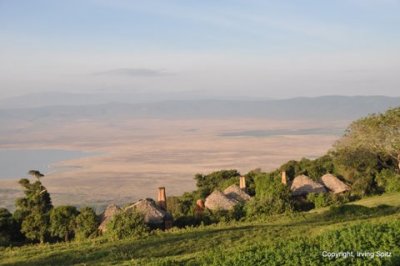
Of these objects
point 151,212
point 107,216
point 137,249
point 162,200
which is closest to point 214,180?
point 162,200

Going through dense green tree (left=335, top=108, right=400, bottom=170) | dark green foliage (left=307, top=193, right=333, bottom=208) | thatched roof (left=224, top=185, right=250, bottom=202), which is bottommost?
dark green foliage (left=307, top=193, right=333, bottom=208)

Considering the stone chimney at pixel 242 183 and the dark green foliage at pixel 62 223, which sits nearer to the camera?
the dark green foliage at pixel 62 223

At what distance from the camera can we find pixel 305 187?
104 feet

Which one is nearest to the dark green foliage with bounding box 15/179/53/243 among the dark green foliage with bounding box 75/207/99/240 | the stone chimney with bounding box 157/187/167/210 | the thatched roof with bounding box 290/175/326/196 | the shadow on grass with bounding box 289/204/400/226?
the dark green foliage with bounding box 75/207/99/240

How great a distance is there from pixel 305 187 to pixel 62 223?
539 inches

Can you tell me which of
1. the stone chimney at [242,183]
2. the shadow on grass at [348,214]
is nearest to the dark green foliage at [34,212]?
the stone chimney at [242,183]

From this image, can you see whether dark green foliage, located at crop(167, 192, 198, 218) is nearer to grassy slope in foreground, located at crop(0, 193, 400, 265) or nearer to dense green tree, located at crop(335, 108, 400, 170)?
grassy slope in foreground, located at crop(0, 193, 400, 265)

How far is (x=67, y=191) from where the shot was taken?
45688 millimetres

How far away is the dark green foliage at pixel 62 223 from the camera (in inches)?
975

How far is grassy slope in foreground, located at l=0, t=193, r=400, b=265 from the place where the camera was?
1184cm

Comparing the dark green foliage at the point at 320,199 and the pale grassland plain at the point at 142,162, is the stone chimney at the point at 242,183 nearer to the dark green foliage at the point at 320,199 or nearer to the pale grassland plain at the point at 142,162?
the dark green foliage at the point at 320,199

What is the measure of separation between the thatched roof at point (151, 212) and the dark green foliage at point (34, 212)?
12.2 ft

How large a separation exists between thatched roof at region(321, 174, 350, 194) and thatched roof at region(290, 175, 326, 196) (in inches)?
23.6

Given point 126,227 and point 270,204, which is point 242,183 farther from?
point 126,227
